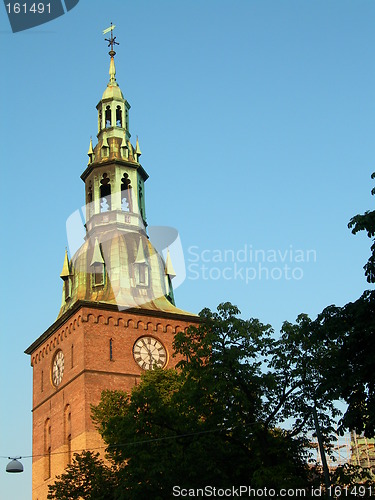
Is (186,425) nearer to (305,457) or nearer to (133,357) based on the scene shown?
(305,457)

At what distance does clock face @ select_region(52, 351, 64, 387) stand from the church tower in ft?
0.20

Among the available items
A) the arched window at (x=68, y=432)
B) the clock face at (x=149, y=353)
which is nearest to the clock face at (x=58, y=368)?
the arched window at (x=68, y=432)

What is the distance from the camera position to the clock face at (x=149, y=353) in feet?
156

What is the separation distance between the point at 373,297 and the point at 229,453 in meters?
6.84

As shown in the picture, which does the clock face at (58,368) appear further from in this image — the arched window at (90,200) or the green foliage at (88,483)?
the green foliage at (88,483)

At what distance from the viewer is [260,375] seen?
92.2 feet

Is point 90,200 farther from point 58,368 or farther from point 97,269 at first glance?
point 58,368

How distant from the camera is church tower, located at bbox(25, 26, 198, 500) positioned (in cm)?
4600

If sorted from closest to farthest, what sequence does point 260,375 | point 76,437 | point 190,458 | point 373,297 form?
point 373,297 → point 190,458 → point 260,375 → point 76,437

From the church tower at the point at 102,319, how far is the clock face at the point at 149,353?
0.06 metres

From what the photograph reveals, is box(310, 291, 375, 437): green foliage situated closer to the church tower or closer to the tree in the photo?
the tree

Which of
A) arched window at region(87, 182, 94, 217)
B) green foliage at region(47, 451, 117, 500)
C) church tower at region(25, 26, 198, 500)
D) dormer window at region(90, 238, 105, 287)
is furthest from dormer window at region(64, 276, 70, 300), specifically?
green foliage at region(47, 451, 117, 500)

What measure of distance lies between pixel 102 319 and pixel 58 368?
14.3 ft

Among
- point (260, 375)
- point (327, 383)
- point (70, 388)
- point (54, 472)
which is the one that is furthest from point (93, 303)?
point (327, 383)
